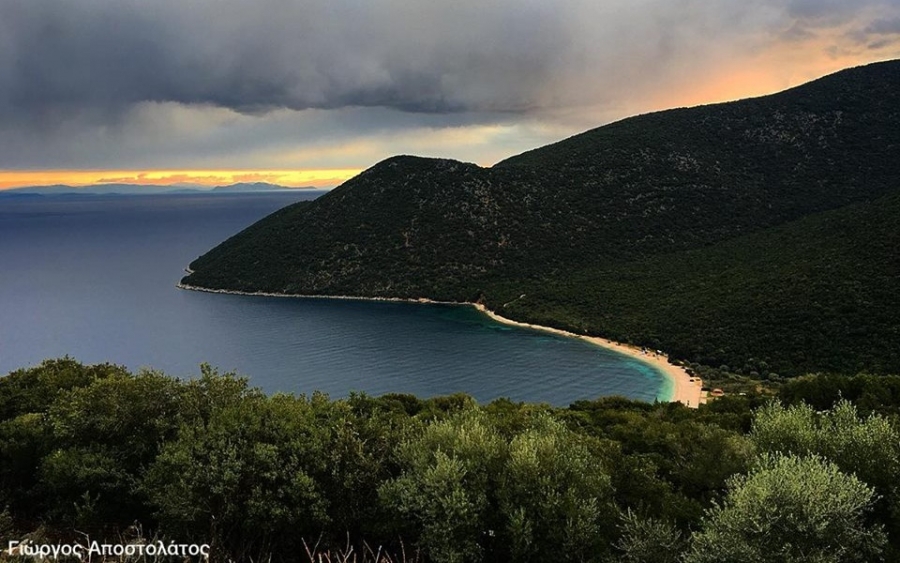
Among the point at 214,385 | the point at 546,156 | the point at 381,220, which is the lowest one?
the point at 214,385

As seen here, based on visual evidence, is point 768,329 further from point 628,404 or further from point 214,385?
point 214,385

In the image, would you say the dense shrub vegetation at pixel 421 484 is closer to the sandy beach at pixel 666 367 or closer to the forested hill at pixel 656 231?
the sandy beach at pixel 666 367

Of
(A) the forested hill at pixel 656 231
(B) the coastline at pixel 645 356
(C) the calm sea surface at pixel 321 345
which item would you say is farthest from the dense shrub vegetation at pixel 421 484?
(A) the forested hill at pixel 656 231

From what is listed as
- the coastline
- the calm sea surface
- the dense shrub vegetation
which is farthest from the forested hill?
the dense shrub vegetation

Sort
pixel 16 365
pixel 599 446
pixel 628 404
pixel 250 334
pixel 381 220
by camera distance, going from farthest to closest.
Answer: pixel 381 220
pixel 250 334
pixel 16 365
pixel 628 404
pixel 599 446

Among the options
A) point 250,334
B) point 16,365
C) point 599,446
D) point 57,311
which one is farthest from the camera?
point 57,311

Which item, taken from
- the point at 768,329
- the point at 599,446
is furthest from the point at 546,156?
the point at 599,446

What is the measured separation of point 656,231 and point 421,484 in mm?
95621

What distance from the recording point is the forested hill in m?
60.0

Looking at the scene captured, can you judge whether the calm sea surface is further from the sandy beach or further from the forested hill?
the forested hill

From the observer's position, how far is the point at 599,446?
2016 centimetres

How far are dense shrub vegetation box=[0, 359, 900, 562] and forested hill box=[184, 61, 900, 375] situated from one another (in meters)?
43.2

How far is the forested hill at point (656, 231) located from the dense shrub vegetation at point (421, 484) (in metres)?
43.2

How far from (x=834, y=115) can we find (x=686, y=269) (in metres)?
71.1
